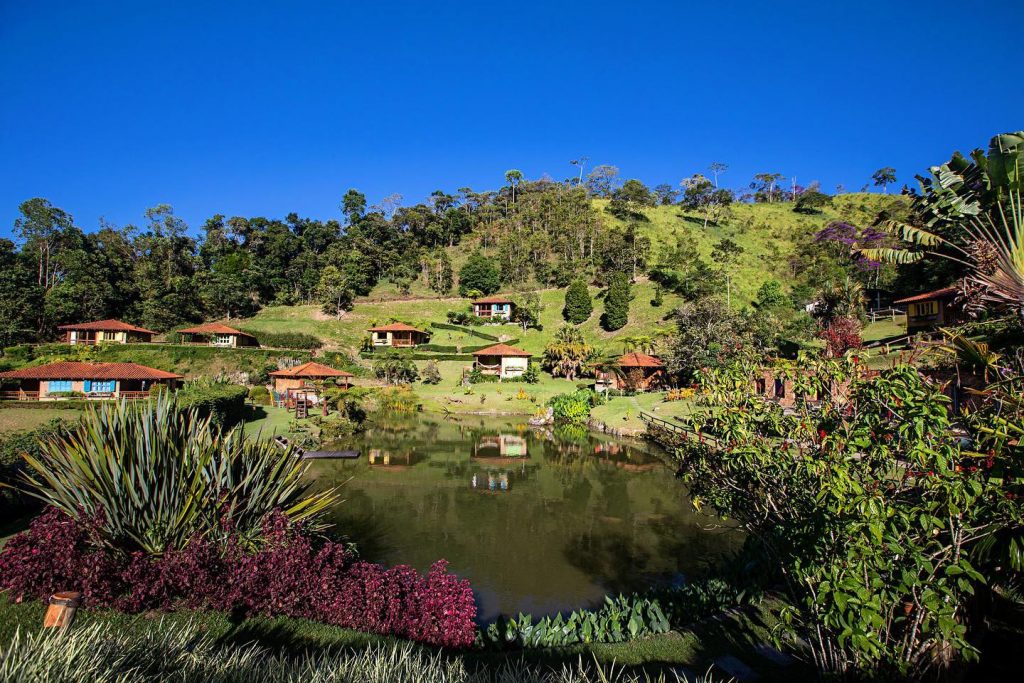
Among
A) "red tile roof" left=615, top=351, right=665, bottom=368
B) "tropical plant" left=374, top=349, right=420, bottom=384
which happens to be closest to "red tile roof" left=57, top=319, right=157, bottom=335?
"tropical plant" left=374, top=349, right=420, bottom=384

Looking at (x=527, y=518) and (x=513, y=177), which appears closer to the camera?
(x=527, y=518)

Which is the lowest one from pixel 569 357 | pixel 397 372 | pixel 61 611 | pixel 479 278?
pixel 61 611

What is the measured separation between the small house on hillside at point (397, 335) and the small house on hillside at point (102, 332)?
1934 cm

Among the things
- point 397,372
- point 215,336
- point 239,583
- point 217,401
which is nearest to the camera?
point 239,583

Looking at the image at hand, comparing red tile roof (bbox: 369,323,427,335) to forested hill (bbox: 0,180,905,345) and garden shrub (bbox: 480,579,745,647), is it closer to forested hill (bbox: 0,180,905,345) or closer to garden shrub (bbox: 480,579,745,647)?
forested hill (bbox: 0,180,905,345)

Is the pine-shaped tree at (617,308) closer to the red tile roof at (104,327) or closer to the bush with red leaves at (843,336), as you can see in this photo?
the bush with red leaves at (843,336)

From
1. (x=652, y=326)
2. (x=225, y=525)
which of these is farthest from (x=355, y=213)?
(x=225, y=525)

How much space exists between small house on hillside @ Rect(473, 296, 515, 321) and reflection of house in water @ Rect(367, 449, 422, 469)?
37.3 metres

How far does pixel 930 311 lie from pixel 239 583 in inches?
1538

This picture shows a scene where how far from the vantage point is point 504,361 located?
141 ft

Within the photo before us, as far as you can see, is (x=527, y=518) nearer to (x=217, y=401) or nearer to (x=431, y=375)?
(x=217, y=401)

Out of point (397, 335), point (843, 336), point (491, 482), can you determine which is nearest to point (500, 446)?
point (491, 482)

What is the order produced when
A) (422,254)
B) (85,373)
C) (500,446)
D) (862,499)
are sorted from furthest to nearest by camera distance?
(422,254) → (85,373) → (500,446) → (862,499)

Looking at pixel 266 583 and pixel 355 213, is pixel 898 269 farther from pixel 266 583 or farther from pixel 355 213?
pixel 355 213
